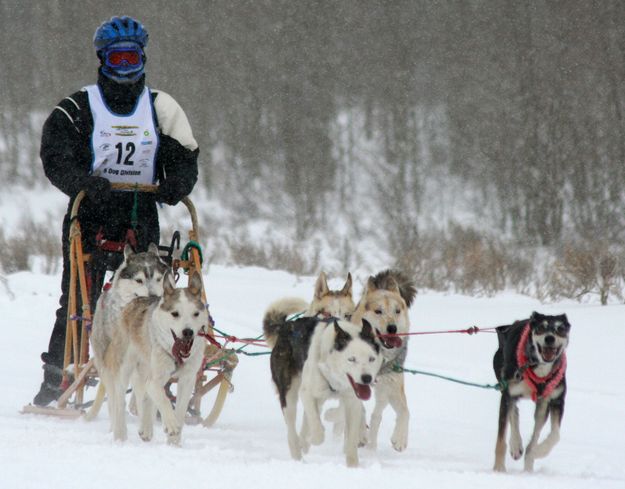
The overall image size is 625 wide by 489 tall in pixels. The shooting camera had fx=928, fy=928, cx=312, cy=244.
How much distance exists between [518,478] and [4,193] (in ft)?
75.9

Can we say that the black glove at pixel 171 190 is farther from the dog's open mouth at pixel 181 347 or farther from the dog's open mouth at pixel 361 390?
the dog's open mouth at pixel 361 390

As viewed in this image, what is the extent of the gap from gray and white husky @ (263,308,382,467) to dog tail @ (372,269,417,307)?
769 millimetres

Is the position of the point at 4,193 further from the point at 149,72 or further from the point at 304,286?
the point at 304,286

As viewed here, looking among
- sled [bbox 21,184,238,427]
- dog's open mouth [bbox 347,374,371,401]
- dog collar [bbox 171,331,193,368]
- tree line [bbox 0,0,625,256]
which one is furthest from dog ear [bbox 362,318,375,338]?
tree line [bbox 0,0,625,256]

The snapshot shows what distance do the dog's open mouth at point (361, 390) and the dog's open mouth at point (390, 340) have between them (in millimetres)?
713

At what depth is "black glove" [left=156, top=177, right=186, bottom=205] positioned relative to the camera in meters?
4.88

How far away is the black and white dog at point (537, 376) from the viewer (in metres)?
3.97

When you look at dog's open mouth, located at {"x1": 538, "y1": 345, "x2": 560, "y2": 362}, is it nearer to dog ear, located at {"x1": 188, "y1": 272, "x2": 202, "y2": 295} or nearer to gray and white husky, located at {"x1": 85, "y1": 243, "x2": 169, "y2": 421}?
dog ear, located at {"x1": 188, "y1": 272, "x2": 202, "y2": 295}

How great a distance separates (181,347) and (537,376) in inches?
61.7

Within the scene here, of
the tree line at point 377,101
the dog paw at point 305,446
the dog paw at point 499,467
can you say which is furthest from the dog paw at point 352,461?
the tree line at point 377,101

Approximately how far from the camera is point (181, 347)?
413 centimetres

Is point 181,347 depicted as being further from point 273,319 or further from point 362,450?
point 362,450

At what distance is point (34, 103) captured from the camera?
88.7ft

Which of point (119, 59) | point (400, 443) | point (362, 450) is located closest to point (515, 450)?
point (400, 443)
